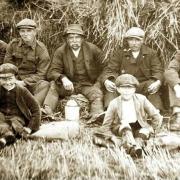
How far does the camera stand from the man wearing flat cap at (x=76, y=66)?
646cm

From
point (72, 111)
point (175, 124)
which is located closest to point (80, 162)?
point (72, 111)

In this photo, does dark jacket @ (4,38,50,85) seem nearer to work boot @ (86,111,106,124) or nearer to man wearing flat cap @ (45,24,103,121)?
man wearing flat cap @ (45,24,103,121)

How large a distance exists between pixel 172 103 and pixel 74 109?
122 cm

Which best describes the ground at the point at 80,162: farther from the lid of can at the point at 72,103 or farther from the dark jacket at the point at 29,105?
the lid of can at the point at 72,103

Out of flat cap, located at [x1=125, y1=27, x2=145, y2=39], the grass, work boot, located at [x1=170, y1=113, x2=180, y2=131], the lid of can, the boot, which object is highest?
flat cap, located at [x1=125, y1=27, x2=145, y2=39]

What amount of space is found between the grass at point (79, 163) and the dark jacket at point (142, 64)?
1.58 metres

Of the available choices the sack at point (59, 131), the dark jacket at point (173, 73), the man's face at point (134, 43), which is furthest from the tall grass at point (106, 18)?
the sack at point (59, 131)

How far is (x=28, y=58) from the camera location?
22.1 ft

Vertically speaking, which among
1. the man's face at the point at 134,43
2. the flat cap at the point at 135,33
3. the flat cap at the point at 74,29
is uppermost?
the flat cap at the point at 74,29

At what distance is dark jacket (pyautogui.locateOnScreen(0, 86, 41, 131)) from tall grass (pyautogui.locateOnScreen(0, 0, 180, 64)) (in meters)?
1.62

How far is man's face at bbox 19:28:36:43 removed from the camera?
260 inches

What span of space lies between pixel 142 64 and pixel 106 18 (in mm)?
813

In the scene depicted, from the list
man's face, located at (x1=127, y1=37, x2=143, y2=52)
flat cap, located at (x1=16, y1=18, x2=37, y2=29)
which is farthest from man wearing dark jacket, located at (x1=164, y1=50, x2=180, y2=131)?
flat cap, located at (x1=16, y1=18, x2=37, y2=29)

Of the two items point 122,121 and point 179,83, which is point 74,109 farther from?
point 179,83
